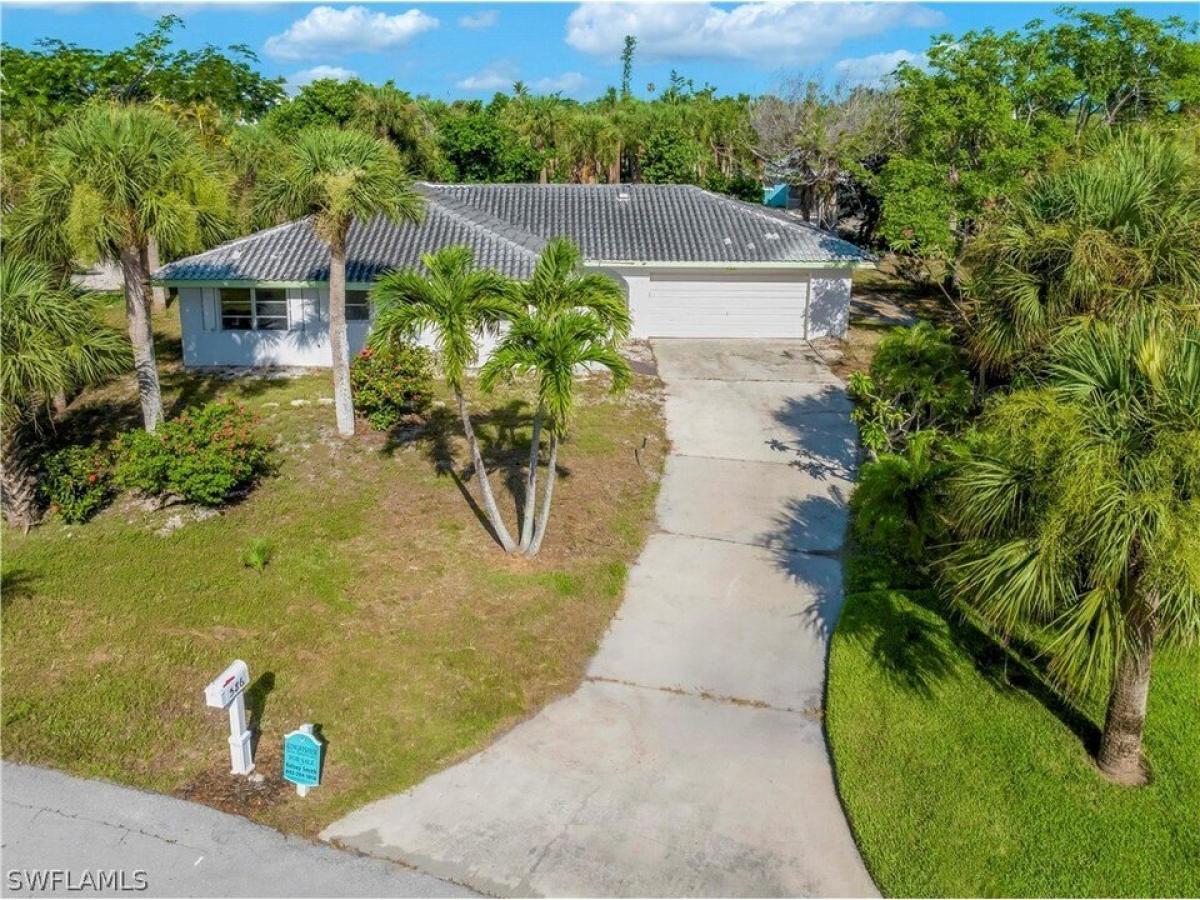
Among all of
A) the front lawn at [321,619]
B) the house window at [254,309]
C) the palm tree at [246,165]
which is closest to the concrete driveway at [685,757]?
the front lawn at [321,619]

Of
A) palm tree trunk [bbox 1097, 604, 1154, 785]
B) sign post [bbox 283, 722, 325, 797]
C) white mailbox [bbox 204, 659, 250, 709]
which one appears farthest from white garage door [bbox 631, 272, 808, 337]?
sign post [bbox 283, 722, 325, 797]

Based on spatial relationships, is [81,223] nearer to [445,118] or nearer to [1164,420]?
[1164,420]

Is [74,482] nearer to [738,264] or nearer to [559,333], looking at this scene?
[559,333]

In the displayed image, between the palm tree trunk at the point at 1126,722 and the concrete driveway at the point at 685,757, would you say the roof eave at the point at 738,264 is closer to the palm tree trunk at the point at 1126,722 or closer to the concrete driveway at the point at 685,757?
the concrete driveway at the point at 685,757

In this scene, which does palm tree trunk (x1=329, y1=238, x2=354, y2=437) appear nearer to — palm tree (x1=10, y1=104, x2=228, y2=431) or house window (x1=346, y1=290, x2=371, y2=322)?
palm tree (x1=10, y1=104, x2=228, y2=431)

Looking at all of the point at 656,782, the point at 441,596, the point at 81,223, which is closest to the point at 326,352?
the point at 81,223

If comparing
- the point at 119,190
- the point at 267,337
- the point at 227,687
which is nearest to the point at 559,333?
the point at 227,687
